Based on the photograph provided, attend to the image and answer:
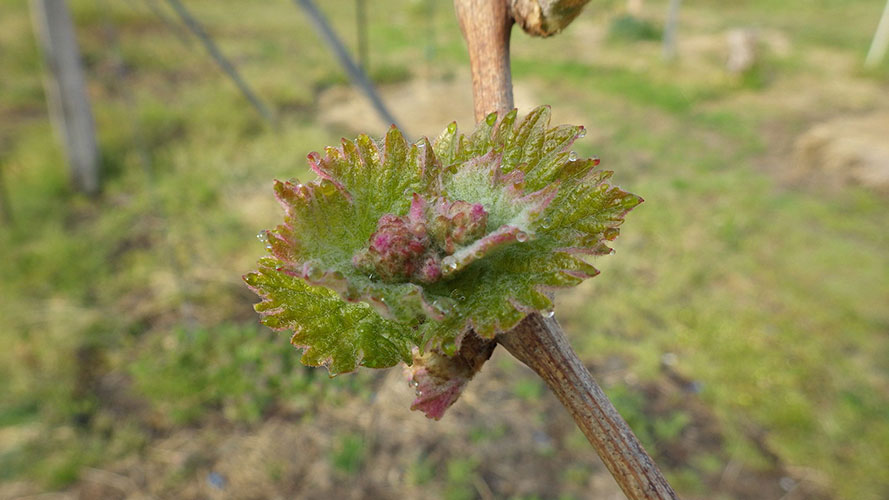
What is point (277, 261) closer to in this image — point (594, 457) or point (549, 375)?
point (549, 375)

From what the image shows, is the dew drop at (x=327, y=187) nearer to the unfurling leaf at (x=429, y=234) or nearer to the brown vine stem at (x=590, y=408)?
the unfurling leaf at (x=429, y=234)

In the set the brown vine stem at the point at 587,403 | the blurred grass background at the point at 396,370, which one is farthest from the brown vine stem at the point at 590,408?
the blurred grass background at the point at 396,370

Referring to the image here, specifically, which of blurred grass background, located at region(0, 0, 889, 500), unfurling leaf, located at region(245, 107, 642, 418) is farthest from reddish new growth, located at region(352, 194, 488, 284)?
blurred grass background, located at region(0, 0, 889, 500)


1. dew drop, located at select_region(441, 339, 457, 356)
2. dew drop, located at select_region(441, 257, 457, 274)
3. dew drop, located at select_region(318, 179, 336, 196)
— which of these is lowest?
dew drop, located at select_region(441, 339, 457, 356)

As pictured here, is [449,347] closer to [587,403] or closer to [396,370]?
[587,403]

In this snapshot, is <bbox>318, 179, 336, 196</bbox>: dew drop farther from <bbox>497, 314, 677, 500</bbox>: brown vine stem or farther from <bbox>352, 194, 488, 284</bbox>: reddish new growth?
<bbox>497, 314, 677, 500</bbox>: brown vine stem
